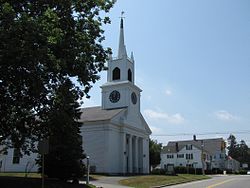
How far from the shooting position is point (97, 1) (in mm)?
19812

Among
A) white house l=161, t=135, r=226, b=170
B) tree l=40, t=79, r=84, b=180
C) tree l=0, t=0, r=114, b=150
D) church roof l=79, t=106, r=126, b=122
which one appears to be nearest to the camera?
tree l=0, t=0, r=114, b=150

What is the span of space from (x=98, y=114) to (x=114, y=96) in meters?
4.78

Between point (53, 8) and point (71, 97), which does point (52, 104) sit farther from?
point (53, 8)

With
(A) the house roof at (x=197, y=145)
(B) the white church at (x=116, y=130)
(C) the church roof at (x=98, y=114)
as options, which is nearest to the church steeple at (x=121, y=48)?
(B) the white church at (x=116, y=130)

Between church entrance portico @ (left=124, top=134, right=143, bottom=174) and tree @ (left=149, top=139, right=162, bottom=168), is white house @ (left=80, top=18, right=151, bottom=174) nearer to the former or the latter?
church entrance portico @ (left=124, top=134, right=143, bottom=174)

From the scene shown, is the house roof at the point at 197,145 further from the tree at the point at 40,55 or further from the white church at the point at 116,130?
the tree at the point at 40,55

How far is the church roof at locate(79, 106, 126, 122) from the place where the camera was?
5117cm

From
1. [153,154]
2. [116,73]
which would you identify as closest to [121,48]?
[116,73]

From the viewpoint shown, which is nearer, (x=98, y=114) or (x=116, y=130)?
(x=116, y=130)

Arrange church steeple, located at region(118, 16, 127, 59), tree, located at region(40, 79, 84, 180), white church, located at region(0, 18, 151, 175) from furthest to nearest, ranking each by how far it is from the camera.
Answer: church steeple, located at region(118, 16, 127, 59) < white church, located at region(0, 18, 151, 175) < tree, located at region(40, 79, 84, 180)

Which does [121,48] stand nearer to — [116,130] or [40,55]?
[116,130]

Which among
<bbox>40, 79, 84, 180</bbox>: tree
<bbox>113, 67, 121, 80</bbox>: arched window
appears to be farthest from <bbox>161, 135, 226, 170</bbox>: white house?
<bbox>40, 79, 84, 180</bbox>: tree

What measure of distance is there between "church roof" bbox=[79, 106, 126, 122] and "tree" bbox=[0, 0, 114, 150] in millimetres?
28690

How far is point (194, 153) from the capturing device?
9994cm
